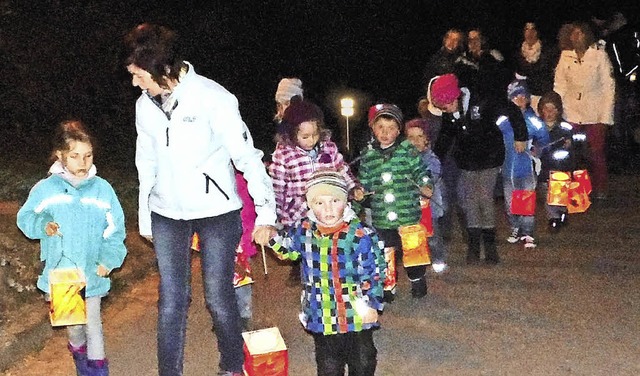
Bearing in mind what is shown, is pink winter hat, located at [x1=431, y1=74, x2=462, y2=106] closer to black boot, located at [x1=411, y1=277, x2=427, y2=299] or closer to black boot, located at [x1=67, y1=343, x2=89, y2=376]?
black boot, located at [x1=411, y1=277, x2=427, y2=299]

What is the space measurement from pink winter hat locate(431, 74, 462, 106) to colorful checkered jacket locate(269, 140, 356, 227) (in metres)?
1.50

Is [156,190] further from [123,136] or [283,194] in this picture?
[123,136]

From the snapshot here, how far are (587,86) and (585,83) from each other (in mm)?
49

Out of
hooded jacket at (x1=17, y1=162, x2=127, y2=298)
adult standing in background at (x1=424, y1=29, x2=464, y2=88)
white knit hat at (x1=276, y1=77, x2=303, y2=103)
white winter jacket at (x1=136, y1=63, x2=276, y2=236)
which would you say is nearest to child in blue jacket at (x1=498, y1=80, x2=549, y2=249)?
adult standing in background at (x1=424, y1=29, x2=464, y2=88)

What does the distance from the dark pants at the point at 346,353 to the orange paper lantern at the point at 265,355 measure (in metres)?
0.19

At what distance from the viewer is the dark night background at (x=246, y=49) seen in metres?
15.2

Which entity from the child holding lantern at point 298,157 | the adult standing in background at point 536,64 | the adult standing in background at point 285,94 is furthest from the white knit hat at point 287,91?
the adult standing in background at point 536,64

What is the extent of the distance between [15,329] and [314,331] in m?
2.48

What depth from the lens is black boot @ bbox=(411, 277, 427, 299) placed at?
7410mm

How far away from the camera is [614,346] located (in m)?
6.09

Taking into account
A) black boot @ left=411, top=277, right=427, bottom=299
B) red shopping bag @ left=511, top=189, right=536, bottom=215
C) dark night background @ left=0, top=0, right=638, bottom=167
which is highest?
dark night background @ left=0, top=0, right=638, bottom=167

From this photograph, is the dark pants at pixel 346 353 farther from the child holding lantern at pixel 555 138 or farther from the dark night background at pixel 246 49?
the dark night background at pixel 246 49

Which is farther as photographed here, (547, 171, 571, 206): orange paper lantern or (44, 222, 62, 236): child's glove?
(547, 171, 571, 206): orange paper lantern

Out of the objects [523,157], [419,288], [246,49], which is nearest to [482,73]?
[523,157]
